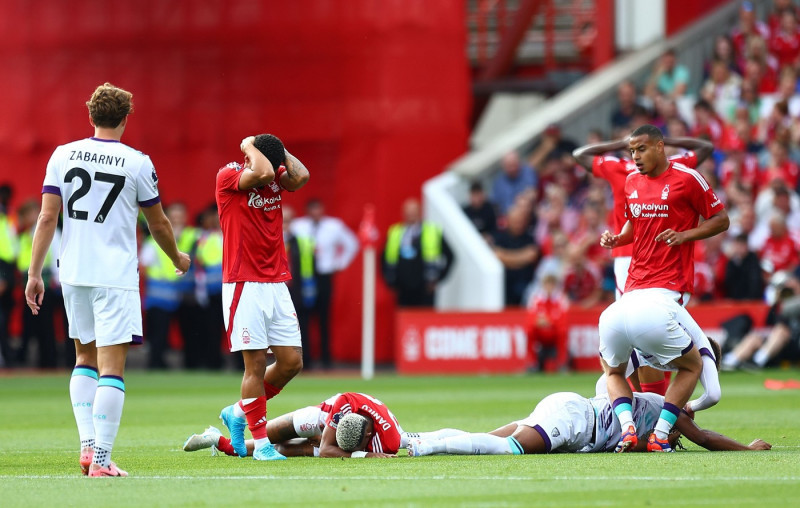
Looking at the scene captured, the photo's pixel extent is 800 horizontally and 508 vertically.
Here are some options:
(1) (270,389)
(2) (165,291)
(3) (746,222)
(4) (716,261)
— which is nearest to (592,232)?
(4) (716,261)

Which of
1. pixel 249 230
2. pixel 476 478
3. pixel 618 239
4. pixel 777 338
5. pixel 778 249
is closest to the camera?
pixel 476 478

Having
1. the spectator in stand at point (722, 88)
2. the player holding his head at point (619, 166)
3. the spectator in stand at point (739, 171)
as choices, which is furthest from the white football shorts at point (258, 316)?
the spectator in stand at point (722, 88)

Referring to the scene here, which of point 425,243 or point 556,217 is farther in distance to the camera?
point 556,217

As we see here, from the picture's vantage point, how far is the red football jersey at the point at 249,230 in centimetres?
1034

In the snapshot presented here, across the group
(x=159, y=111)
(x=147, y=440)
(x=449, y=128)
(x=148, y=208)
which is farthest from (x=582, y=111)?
(x=148, y=208)

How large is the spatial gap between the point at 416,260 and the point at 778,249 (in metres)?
5.45

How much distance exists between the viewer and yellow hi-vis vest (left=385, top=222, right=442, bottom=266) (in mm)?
23562

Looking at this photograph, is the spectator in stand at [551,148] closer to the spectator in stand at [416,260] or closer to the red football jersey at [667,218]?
the spectator in stand at [416,260]

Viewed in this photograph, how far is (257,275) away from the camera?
34.0 feet

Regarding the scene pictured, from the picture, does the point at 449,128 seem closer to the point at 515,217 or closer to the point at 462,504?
the point at 515,217

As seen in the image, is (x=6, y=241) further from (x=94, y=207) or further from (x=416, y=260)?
(x=94, y=207)

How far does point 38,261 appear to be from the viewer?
910 centimetres

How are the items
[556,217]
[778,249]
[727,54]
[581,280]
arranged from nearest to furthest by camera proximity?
[778,249] < [581,280] < [556,217] < [727,54]

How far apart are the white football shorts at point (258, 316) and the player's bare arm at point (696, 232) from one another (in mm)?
2648
